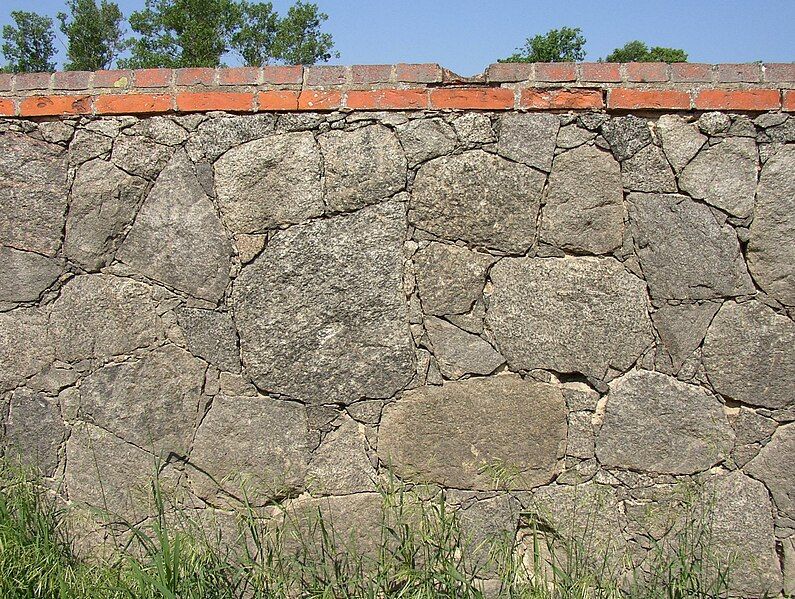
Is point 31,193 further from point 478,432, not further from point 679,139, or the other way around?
point 679,139

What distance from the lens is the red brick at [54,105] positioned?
2.79 meters

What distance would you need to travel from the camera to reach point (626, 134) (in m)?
2.67

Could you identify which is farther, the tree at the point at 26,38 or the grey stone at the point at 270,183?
the tree at the point at 26,38

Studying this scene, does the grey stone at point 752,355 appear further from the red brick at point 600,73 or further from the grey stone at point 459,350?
the red brick at point 600,73

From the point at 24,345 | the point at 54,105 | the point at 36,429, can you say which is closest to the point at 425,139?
the point at 54,105

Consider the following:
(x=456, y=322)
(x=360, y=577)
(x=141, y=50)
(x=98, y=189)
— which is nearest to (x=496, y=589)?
(x=360, y=577)

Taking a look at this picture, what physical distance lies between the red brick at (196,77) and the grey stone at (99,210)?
41 centimetres

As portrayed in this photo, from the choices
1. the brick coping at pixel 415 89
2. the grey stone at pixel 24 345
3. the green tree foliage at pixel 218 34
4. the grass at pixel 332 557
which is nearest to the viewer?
the grass at pixel 332 557

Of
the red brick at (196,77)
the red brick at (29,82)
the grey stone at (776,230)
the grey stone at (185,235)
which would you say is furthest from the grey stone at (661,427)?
the red brick at (29,82)

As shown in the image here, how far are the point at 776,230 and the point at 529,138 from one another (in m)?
0.93

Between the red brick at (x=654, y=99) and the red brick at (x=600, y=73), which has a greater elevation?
the red brick at (x=600, y=73)

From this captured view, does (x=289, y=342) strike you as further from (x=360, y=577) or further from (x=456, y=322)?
(x=360, y=577)

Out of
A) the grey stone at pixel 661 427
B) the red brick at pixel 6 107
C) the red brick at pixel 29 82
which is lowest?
the grey stone at pixel 661 427

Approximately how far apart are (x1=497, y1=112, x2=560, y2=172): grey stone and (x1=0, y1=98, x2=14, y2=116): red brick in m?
1.83
